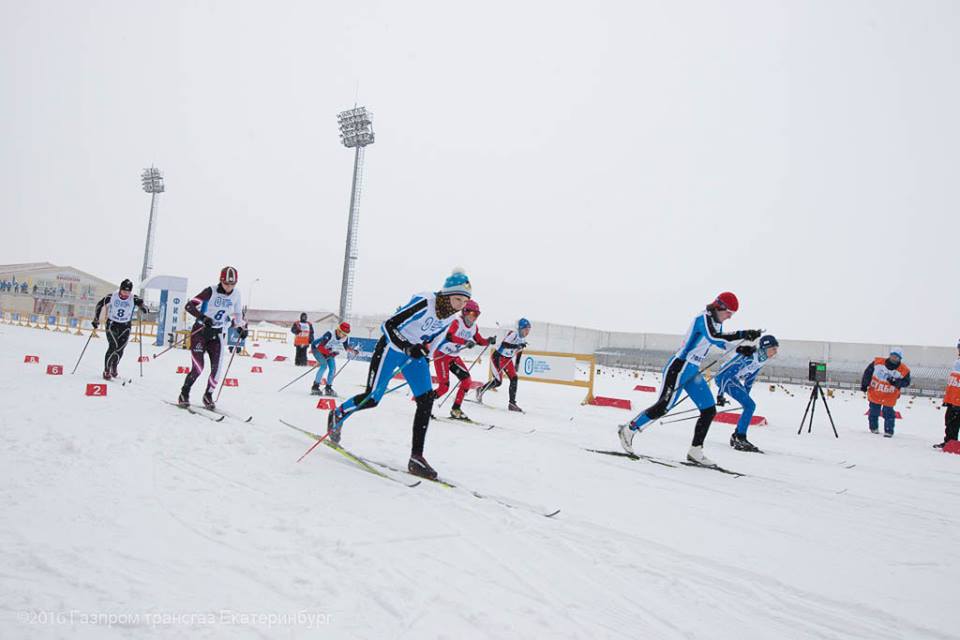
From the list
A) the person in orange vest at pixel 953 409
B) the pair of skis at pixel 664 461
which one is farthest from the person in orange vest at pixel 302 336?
the person in orange vest at pixel 953 409

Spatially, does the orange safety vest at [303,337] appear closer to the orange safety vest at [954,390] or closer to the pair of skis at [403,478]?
the pair of skis at [403,478]

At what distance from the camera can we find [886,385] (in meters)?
11.4

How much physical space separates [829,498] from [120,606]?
593 cm

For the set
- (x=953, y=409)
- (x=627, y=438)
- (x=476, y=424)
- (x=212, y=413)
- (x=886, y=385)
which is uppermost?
(x=886, y=385)

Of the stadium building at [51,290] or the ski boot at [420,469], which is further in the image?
the stadium building at [51,290]

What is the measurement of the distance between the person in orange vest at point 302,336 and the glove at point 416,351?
36.7 ft

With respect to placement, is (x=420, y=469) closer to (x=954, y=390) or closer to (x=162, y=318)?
(x=954, y=390)

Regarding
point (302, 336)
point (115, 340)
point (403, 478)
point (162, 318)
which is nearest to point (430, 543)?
point (403, 478)

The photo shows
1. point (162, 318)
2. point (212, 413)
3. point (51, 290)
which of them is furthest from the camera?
point (51, 290)

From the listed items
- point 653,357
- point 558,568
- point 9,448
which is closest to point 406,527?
point 558,568

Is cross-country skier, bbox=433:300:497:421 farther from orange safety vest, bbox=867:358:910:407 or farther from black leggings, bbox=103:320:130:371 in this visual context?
orange safety vest, bbox=867:358:910:407

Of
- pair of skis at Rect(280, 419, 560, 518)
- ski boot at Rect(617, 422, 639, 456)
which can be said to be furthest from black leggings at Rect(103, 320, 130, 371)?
ski boot at Rect(617, 422, 639, 456)

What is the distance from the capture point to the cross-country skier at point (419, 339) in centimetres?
484

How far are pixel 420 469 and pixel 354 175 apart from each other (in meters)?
27.8
